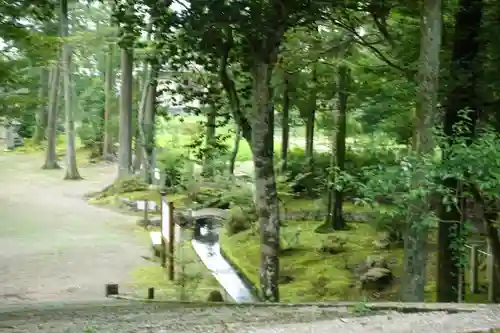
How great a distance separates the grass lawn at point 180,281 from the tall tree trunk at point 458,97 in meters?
3.92

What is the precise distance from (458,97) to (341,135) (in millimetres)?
7978

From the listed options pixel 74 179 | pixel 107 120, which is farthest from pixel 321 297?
pixel 107 120

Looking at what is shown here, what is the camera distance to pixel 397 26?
34.2ft

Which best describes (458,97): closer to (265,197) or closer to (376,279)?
(265,197)

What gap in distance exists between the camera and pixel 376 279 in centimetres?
1076

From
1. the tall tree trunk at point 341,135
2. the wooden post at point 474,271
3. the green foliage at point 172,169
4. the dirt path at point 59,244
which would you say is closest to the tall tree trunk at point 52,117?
the dirt path at point 59,244

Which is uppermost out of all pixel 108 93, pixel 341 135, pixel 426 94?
pixel 108 93

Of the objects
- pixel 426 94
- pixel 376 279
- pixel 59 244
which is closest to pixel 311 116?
pixel 59 244

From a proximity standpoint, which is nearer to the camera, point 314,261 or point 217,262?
point 314,261

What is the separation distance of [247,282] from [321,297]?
6.92 feet

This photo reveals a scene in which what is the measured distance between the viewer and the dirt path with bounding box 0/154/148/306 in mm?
11023

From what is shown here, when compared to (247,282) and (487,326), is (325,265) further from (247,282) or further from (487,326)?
(487,326)

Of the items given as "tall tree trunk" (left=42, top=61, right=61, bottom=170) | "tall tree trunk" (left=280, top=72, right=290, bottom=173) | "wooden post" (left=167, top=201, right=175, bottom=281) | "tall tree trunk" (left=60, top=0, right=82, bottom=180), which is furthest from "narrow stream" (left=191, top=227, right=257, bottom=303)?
"tall tree trunk" (left=42, top=61, right=61, bottom=170)

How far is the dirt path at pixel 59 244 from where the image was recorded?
434 inches
